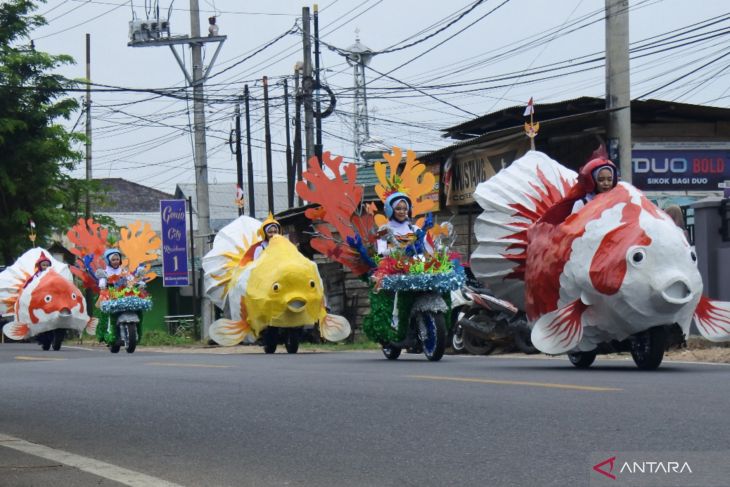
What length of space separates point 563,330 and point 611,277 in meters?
0.87

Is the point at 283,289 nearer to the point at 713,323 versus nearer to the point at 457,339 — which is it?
the point at 457,339

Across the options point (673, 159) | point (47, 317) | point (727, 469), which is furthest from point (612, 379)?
point (47, 317)

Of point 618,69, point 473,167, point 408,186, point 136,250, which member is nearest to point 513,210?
point 408,186

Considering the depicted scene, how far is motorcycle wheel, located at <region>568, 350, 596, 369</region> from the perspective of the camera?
1402 centimetres

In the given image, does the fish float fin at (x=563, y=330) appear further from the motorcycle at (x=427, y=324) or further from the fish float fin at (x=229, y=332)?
the fish float fin at (x=229, y=332)

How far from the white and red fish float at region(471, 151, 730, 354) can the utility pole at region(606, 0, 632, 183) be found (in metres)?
6.18

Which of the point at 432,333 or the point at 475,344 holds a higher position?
the point at 432,333

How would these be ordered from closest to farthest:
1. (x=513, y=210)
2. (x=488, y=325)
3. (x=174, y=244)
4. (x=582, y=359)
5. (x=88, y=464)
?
1. (x=88, y=464)
2. (x=582, y=359)
3. (x=513, y=210)
4. (x=488, y=325)
5. (x=174, y=244)

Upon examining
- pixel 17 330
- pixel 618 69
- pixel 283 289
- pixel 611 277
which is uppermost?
pixel 618 69

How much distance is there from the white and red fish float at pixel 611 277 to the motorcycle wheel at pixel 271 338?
8.41m

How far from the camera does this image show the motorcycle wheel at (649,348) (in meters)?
13.0

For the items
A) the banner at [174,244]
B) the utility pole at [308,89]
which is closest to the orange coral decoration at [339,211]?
the utility pole at [308,89]

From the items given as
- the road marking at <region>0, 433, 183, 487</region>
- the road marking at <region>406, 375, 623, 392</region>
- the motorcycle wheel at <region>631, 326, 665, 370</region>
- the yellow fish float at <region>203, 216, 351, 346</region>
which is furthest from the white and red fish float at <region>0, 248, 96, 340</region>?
the road marking at <region>0, 433, 183, 487</region>

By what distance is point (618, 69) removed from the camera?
20688 millimetres
